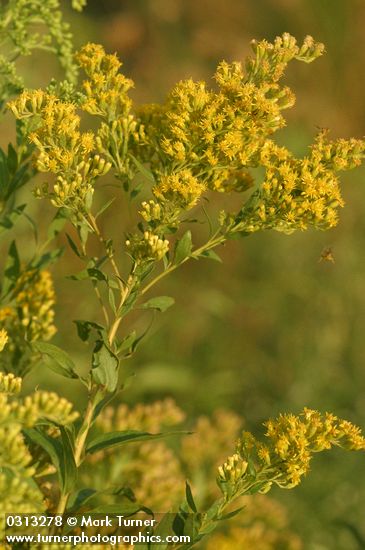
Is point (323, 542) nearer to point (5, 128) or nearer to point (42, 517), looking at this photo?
point (42, 517)

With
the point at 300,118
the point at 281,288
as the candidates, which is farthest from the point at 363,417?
the point at 300,118

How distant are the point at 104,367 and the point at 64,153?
54 cm

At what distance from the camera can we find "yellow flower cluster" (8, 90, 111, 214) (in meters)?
1.97

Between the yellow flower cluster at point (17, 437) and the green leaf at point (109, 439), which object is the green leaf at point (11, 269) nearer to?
the green leaf at point (109, 439)

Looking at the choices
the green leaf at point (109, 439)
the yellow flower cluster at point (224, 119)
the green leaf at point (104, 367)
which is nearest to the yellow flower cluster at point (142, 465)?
the green leaf at point (109, 439)

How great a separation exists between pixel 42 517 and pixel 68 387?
276 cm

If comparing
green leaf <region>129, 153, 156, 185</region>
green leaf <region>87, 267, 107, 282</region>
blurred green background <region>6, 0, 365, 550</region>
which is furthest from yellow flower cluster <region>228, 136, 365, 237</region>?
blurred green background <region>6, 0, 365, 550</region>

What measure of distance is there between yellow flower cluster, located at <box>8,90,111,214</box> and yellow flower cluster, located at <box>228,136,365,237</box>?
397 mm

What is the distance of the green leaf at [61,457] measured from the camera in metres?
1.90

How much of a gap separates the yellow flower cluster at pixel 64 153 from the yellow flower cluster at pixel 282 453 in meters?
0.72

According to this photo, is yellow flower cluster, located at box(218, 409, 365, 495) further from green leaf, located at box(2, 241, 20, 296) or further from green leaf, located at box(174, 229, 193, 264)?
green leaf, located at box(2, 241, 20, 296)

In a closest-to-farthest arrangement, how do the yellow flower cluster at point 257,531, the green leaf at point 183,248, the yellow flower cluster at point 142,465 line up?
the green leaf at point 183,248 → the yellow flower cluster at point 142,465 → the yellow flower cluster at point 257,531

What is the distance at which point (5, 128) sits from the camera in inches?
232

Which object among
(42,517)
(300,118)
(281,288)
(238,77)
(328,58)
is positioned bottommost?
(42,517)
